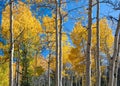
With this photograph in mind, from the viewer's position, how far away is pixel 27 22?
76.2 feet

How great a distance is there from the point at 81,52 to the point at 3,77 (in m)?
6.40

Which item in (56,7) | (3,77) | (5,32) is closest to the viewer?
(56,7)

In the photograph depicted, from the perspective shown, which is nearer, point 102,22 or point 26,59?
point 102,22

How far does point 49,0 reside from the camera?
15.5 m

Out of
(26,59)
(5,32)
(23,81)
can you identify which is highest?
(5,32)

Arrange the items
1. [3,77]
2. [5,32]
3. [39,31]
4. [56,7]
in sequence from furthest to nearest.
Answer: [3,77]
[39,31]
[5,32]
[56,7]

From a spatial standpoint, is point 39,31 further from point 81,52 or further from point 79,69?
point 79,69

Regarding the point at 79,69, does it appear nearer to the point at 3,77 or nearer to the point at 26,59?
the point at 26,59

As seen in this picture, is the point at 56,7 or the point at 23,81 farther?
the point at 23,81

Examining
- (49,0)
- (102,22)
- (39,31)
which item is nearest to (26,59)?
(39,31)

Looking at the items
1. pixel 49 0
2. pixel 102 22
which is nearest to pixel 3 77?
pixel 102 22

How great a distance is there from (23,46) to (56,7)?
38.8 feet

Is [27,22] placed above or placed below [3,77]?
above

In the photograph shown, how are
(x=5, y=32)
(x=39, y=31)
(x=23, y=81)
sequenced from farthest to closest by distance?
1. (x=23, y=81)
2. (x=39, y=31)
3. (x=5, y=32)
